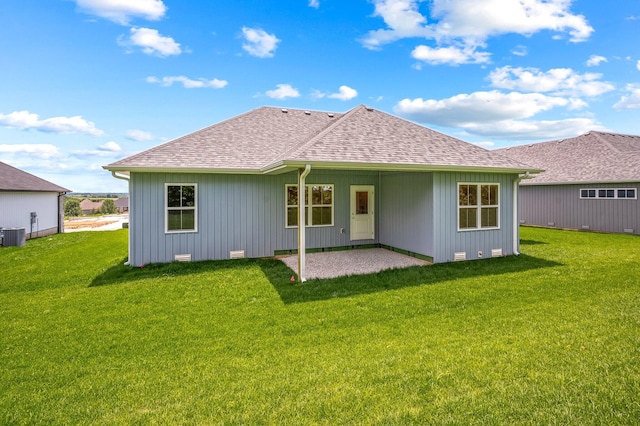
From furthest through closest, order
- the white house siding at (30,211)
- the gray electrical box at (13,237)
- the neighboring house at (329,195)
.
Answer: the white house siding at (30,211)
the gray electrical box at (13,237)
the neighboring house at (329,195)

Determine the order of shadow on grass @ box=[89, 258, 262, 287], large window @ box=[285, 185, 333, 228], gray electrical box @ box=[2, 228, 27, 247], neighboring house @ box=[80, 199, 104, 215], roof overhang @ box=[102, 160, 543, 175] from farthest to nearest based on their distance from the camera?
neighboring house @ box=[80, 199, 104, 215], gray electrical box @ box=[2, 228, 27, 247], large window @ box=[285, 185, 333, 228], shadow on grass @ box=[89, 258, 262, 287], roof overhang @ box=[102, 160, 543, 175]

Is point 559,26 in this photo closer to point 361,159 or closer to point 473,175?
point 473,175

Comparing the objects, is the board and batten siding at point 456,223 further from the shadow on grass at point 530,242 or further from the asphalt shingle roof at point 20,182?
the asphalt shingle roof at point 20,182

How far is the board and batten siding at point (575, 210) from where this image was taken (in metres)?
14.1

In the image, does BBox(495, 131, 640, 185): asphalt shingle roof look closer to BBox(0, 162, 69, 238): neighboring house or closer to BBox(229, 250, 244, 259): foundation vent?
BBox(229, 250, 244, 259): foundation vent

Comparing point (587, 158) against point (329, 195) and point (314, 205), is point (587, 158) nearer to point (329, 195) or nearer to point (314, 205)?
point (329, 195)

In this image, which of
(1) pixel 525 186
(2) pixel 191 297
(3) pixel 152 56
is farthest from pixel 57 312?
(1) pixel 525 186

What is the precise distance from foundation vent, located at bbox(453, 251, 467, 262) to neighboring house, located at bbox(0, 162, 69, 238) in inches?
700

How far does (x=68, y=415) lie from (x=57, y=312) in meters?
3.28

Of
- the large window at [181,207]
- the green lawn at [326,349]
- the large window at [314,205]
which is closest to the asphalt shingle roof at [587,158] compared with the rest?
the green lawn at [326,349]

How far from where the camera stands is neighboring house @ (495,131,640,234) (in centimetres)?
1422

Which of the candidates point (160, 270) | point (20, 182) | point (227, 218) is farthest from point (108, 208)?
point (160, 270)

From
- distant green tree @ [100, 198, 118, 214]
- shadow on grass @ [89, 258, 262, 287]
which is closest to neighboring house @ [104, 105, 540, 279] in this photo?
shadow on grass @ [89, 258, 262, 287]

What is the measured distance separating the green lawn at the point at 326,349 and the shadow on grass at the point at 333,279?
3.1 inches
